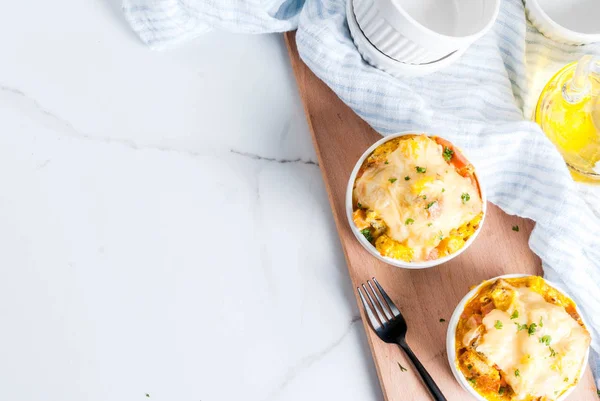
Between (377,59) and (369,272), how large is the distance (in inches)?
14.2

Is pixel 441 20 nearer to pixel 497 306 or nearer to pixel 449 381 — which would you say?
pixel 497 306

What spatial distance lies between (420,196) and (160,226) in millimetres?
473

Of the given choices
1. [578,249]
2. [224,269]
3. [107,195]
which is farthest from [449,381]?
[107,195]

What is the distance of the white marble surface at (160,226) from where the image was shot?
122cm

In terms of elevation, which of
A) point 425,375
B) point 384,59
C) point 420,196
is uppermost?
point 384,59

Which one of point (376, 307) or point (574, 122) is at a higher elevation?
point (574, 122)

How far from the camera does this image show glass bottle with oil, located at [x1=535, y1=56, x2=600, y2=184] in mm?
1206

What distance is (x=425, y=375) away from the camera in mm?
1147

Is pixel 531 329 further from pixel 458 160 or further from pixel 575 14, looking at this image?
pixel 575 14

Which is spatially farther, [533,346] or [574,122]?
[574,122]

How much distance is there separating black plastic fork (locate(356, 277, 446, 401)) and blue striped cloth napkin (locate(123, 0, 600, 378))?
26 cm

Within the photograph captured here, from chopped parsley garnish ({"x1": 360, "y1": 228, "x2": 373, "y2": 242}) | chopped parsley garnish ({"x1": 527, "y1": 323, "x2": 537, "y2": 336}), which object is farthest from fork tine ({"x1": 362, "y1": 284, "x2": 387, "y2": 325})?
chopped parsley garnish ({"x1": 527, "y1": 323, "x2": 537, "y2": 336})

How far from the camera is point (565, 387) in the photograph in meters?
1.09

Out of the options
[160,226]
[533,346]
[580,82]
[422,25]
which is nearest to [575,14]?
[580,82]
